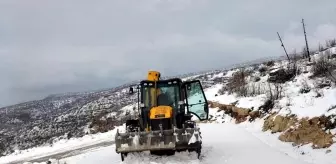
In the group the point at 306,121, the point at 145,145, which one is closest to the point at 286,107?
the point at 306,121

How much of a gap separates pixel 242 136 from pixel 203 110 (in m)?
4.05

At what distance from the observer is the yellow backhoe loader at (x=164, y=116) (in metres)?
13.4

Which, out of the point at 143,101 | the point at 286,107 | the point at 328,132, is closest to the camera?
the point at 328,132

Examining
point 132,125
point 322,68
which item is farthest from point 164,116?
point 322,68

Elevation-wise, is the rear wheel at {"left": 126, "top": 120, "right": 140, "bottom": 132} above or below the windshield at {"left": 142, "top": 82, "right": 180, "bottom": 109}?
below

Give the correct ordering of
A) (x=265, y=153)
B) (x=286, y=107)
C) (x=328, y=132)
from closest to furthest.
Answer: (x=328, y=132) → (x=265, y=153) → (x=286, y=107)

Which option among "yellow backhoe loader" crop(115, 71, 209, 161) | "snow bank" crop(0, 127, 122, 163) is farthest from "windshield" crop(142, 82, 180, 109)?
"snow bank" crop(0, 127, 122, 163)

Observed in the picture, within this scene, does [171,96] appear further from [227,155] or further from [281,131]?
[281,131]

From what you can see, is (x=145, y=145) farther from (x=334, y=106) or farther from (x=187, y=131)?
(x=334, y=106)

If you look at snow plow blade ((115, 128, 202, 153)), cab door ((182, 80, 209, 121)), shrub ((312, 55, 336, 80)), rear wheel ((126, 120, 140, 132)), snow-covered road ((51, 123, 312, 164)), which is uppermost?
shrub ((312, 55, 336, 80))

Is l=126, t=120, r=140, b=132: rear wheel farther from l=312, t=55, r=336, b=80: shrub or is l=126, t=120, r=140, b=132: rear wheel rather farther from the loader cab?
l=312, t=55, r=336, b=80: shrub

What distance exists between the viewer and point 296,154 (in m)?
13.2

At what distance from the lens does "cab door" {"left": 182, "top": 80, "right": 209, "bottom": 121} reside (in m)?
14.8

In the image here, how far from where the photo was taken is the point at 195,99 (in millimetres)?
15172
